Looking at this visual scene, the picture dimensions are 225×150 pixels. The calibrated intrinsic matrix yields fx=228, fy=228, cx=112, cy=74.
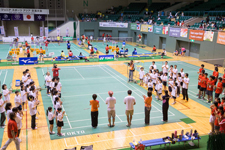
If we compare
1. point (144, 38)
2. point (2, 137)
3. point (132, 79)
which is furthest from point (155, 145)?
point (144, 38)

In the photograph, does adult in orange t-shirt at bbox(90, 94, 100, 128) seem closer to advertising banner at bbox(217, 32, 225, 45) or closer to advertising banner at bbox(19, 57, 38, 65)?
advertising banner at bbox(19, 57, 38, 65)

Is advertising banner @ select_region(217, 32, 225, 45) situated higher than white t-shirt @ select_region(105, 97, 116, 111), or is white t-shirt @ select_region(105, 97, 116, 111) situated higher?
advertising banner @ select_region(217, 32, 225, 45)

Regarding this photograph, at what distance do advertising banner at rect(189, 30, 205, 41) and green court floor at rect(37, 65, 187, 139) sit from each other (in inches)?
551

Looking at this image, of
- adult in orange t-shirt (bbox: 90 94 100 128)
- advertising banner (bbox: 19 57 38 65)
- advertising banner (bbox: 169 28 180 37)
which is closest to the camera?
adult in orange t-shirt (bbox: 90 94 100 128)

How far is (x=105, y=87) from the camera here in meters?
19.0

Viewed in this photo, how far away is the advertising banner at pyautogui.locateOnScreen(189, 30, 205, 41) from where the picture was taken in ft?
101

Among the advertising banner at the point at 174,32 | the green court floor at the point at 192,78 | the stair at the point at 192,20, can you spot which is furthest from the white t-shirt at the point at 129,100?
the stair at the point at 192,20

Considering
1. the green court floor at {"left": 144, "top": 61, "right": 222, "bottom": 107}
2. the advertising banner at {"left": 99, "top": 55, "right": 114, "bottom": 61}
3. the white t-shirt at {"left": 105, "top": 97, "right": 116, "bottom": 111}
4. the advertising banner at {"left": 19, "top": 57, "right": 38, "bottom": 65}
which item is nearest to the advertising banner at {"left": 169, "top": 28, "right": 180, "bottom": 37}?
the green court floor at {"left": 144, "top": 61, "right": 222, "bottom": 107}

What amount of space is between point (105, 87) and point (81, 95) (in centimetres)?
270

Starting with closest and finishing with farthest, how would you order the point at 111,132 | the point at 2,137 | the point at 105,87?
the point at 2,137 → the point at 111,132 → the point at 105,87

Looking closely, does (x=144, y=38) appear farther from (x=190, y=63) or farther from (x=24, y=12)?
(x=24, y=12)

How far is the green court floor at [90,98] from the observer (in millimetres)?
12246

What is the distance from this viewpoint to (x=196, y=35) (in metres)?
31.8

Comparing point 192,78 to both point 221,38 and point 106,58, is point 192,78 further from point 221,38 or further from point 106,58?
point 106,58
